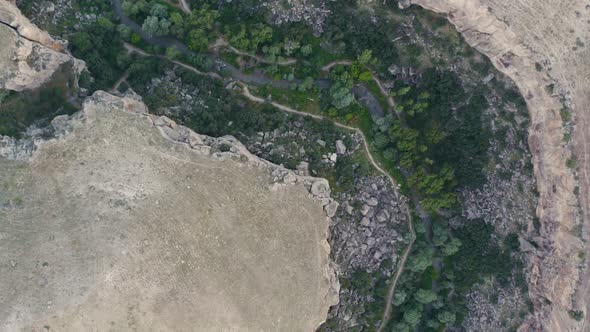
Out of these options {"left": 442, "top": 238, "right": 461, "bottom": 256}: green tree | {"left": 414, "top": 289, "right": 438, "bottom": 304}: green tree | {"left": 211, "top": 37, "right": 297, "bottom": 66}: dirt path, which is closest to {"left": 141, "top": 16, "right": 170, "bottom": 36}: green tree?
{"left": 211, "top": 37, "right": 297, "bottom": 66}: dirt path

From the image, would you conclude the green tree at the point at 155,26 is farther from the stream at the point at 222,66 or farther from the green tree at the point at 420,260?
the green tree at the point at 420,260

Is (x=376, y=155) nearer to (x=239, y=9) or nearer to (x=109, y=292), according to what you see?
(x=239, y=9)

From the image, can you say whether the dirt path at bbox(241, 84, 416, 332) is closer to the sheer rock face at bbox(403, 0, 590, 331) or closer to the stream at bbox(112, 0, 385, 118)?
the stream at bbox(112, 0, 385, 118)

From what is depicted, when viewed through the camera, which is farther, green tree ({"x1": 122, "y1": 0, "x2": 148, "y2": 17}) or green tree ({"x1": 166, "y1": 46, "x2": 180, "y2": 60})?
green tree ({"x1": 122, "y1": 0, "x2": 148, "y2": 17})

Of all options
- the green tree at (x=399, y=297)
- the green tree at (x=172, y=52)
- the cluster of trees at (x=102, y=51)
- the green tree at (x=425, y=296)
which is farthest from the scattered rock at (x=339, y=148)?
the cluster of trees at (x=102, y=51)

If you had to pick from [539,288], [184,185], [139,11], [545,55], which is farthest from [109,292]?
[545,55]

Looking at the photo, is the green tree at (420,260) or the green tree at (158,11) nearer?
the green tree at (420,260)
